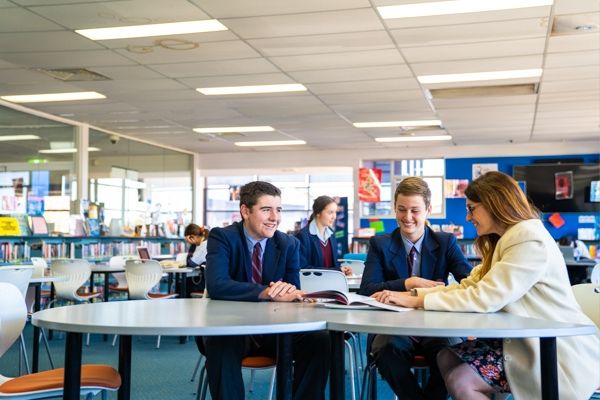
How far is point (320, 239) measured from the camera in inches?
231

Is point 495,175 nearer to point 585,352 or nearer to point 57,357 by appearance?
point 585,352

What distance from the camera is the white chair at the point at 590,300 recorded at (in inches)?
121

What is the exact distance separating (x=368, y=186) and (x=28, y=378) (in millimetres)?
11523

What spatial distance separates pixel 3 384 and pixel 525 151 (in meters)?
12.0

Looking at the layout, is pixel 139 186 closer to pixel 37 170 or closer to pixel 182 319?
pixel 37 170

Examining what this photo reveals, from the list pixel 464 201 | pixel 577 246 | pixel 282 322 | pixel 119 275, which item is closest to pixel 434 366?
pixel 282 322

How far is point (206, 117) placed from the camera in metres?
10.3

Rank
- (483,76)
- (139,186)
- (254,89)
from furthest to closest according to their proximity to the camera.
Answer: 1. (139,186)
2. (254,89)
3. (483,76)

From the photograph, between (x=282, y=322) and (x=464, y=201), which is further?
(x=464, y=201)

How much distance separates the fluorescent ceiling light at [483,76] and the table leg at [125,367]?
559cm

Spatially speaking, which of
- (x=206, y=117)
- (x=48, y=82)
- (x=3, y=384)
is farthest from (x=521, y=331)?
(x=206, y=117)

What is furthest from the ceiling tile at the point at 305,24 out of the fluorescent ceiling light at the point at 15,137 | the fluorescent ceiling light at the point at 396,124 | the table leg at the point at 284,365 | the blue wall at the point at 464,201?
the blue wall at the point at 464,201

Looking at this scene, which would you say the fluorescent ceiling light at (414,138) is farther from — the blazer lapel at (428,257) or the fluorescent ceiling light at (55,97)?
the blazer lapel at (428,257)

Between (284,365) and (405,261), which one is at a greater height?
(405,261)
